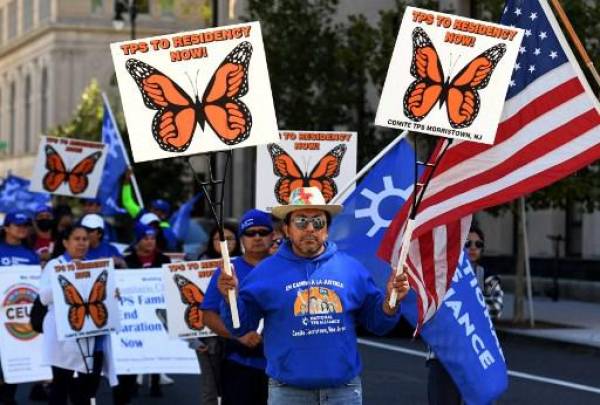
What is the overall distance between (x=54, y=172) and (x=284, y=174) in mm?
8447

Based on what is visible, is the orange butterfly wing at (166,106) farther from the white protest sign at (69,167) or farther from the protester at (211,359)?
the white protest sign at (69,167)

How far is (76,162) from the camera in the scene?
20219 mm

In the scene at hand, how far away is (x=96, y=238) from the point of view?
1261cm

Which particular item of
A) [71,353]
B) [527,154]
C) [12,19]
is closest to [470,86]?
[527,154]

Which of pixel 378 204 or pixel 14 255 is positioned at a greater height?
pixel 378 204

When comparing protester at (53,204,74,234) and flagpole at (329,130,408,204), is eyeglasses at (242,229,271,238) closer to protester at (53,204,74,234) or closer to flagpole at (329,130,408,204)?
flagpole at (329,130,408,204)

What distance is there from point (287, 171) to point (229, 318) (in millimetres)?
4660

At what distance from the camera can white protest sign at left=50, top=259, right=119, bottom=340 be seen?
11383 mm

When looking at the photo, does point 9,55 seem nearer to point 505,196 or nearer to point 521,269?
point 521,269

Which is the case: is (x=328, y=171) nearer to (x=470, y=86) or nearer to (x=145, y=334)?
(x=145, y=334)

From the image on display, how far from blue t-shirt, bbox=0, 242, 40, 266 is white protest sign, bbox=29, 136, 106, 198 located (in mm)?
5724

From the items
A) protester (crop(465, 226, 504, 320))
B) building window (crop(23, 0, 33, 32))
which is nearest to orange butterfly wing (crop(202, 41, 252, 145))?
protester (crop(465, 226, 504, 320))

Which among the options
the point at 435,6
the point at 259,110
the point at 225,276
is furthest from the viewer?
the point at 435,6

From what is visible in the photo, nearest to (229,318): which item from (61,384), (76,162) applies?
(61,384)
